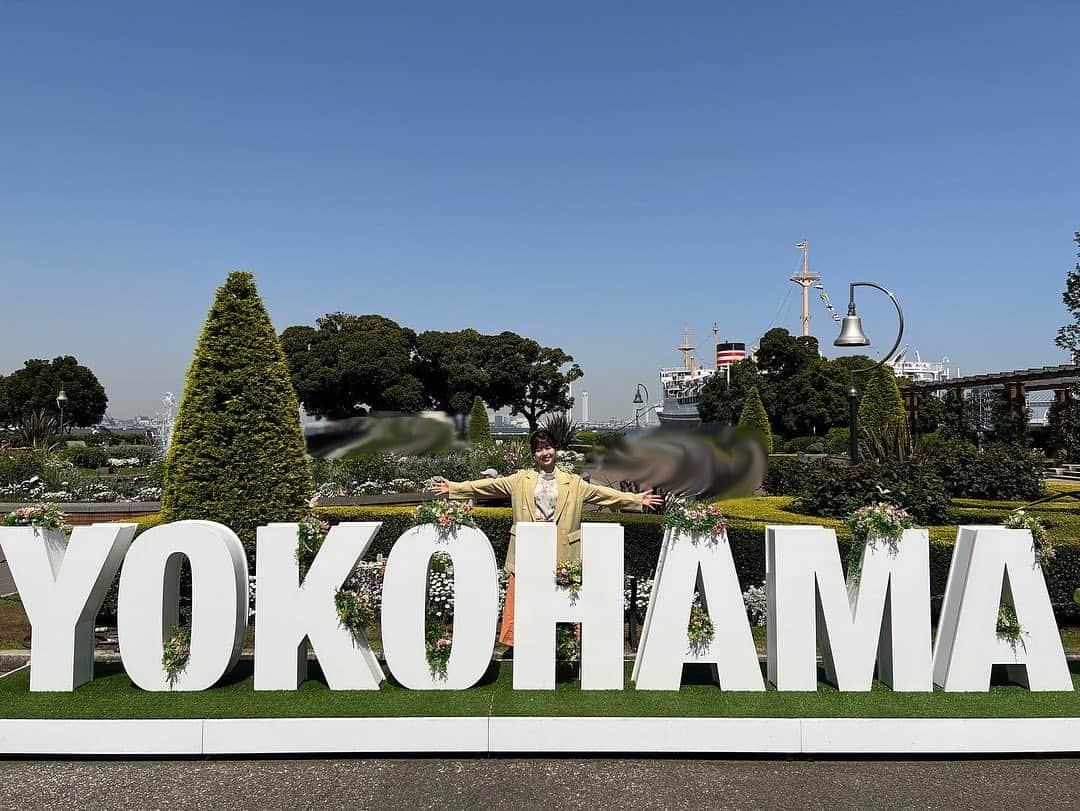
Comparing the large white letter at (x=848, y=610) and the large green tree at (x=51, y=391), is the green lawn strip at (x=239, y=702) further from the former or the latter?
the large green tree at (x=51, y=391)

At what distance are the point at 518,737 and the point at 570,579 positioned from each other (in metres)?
1.17

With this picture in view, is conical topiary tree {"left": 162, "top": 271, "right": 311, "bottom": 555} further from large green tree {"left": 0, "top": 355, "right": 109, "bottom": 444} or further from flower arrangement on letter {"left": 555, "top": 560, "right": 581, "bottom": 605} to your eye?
large green tree {"left": 0, "top": 355, "right": 109, "bottom": 444}

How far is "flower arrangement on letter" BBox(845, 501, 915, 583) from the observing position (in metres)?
5.33

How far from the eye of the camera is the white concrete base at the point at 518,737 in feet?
15.1

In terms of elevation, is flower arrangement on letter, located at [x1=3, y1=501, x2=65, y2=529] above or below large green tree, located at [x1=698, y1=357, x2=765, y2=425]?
below

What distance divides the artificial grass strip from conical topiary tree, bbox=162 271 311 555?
2.97 meters

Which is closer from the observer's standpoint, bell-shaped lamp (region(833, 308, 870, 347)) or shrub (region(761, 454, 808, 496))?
bell-shaped lamp (region(833, 308, 870, 347))

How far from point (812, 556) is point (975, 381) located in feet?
109

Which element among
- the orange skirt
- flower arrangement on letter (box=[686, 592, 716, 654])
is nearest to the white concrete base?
flower arrangement on letter (box=[686, 592, 716, 654])

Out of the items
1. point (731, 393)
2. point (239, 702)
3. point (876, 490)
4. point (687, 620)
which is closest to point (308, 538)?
point (239, 702)

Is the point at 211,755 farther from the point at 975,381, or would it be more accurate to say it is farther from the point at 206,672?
the point at 975,381

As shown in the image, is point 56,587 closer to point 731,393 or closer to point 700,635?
point 700,635

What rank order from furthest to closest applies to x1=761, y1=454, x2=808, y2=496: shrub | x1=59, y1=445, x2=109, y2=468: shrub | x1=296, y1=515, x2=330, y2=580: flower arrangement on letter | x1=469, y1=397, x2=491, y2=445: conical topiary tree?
x1=469, y1=397, x2=491, y2=445: conical topiary tree, x1=59, y1=445, x2=109, y2=468: shrub, x1=761, y1=454, x2=808, y2=496: shrub, x1=296, y1=515, x2=330, y2=580: flower arrangement on letter

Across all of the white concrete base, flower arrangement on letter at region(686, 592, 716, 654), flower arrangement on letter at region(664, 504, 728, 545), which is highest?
flower arrangement on letter at region(664, 504, 728, 545)
